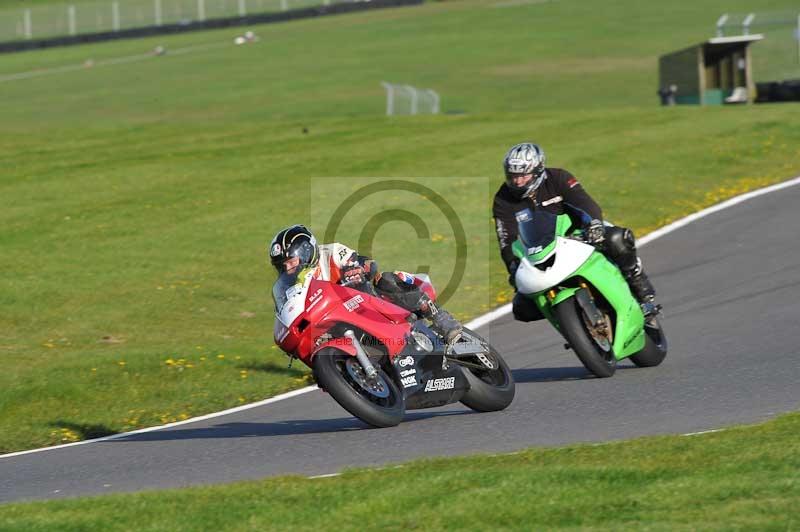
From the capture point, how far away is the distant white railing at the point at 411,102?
1449 inches

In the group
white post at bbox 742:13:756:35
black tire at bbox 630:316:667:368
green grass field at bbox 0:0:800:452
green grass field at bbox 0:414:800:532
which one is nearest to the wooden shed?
white post at bbox 742:13:756:35

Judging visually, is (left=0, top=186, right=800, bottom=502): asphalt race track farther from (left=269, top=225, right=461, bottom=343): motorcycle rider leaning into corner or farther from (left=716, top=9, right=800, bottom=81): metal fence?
(left=716, top=9, right=800, bottom=81): metal fence

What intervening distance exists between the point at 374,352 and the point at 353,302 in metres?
0.36

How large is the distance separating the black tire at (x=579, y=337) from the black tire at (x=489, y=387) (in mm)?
615

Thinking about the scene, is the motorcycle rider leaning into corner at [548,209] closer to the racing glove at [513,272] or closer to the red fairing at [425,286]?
the racing glove at [513,272]

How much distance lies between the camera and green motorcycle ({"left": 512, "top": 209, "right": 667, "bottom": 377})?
32.0 feet

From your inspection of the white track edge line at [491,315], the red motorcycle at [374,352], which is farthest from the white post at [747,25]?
the red motorcycle at [374,352]

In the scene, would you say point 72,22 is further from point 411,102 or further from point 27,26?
point 411,102

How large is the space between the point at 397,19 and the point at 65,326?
52678 millimetres

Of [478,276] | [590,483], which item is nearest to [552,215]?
[590,483]

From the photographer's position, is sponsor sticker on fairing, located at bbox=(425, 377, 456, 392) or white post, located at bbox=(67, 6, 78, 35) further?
white post, located at bbox=(67, 6, 78, 35)

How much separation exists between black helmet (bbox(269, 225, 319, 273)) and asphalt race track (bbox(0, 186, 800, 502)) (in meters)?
1.24

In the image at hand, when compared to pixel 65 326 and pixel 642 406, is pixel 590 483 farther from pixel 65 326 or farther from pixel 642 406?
pixel 65 326

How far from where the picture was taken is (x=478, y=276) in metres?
16.3
